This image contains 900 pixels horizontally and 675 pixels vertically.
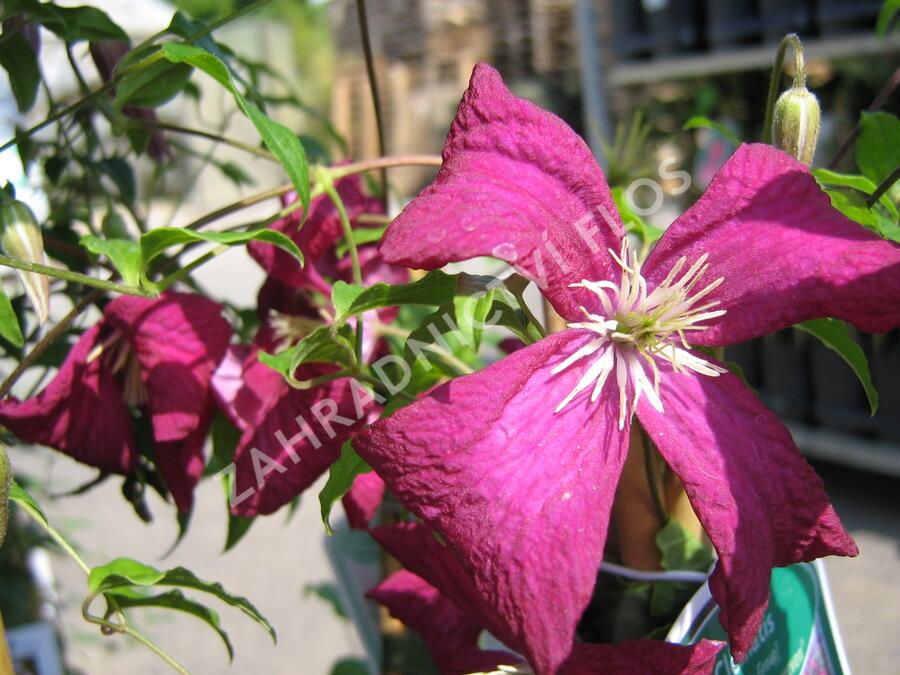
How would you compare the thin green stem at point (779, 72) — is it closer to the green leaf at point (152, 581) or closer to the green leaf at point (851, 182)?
the green leaf at point (851, 182)

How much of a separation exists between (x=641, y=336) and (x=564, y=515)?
81 millimetres

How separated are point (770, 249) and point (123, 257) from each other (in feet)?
0.80

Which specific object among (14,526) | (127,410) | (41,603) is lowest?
(41,603)

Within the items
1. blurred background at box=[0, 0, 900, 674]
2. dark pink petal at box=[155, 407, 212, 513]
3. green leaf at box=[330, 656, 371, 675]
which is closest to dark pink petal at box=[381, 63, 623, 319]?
dark pink petal at box=[155, 407, 212, 513]

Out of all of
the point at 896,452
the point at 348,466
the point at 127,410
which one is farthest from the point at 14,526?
the point at 896,452

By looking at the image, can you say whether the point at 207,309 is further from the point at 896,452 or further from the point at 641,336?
the point at 896,452

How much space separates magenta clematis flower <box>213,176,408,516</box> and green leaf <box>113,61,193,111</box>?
0.26 feet

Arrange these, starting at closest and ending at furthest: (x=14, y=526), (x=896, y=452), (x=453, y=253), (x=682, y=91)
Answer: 1. (x=453, y=253)
2. (x=14, y=526)
3. (x=896, y=452)
4. (x=682, y=91)

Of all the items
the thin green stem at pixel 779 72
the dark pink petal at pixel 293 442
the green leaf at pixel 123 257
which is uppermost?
the thin green stem at pixel 779 72

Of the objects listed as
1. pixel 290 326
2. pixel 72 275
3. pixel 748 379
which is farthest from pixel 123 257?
pixel 748 379

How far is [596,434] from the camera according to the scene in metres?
0.31

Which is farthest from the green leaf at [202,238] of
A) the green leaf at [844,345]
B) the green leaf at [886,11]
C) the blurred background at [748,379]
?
the blurred background at [748,379]

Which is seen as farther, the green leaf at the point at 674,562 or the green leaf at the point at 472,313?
the green leaf at the point at 674,562

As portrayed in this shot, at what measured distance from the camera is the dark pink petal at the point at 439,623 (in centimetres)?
42
